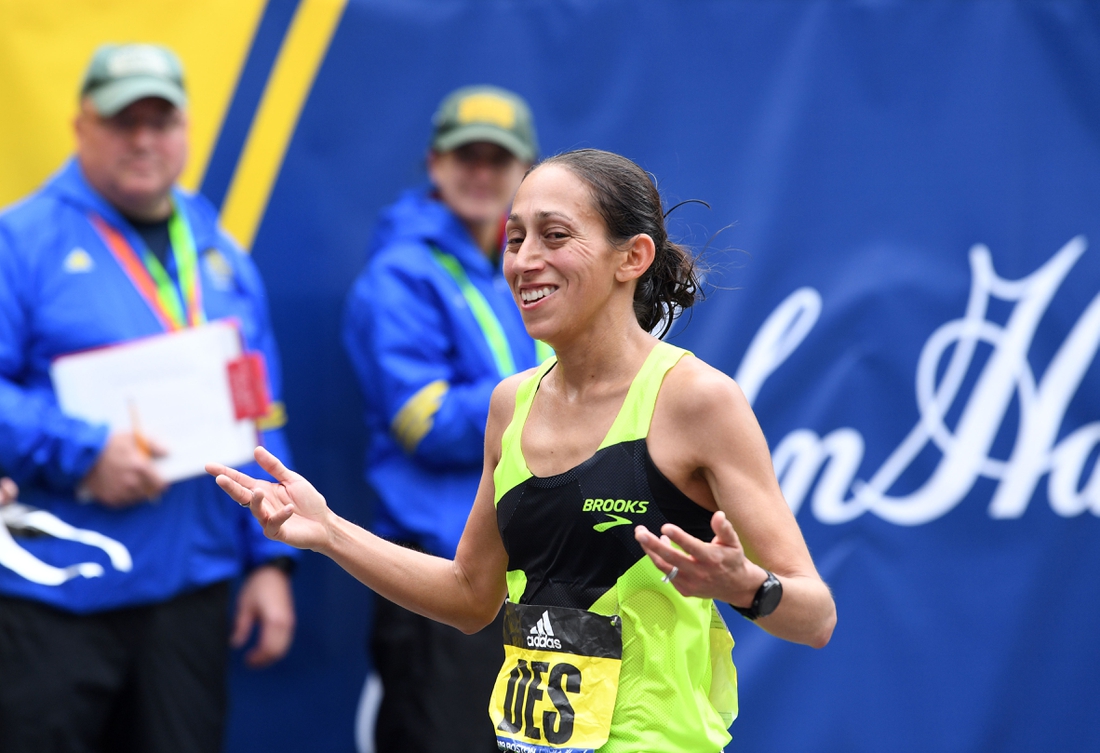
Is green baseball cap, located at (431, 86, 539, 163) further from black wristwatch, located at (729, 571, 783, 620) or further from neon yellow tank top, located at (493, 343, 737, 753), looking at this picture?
black wristwatch, located at (729, 571, 783, 620)

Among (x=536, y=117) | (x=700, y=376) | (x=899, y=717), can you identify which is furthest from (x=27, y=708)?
(x=899, y=717)

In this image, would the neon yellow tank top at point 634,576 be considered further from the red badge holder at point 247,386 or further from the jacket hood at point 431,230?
the jacket hood at point 431,230

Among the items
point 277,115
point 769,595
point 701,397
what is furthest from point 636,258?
point 277,115

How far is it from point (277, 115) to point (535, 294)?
250 cm

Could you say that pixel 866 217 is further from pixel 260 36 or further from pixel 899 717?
pixel 260 36

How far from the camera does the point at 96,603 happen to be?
11.8 feet

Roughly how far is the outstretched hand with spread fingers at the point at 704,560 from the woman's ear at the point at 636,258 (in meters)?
0.63

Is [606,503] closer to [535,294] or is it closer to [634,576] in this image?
[634,576]

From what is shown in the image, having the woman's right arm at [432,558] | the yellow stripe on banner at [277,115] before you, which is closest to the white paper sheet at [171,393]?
the yellow stripe on banner at [277,115]

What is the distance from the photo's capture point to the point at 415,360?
4.11 m

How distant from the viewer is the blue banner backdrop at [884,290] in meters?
4.71

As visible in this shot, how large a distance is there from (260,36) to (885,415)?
8.43 ft

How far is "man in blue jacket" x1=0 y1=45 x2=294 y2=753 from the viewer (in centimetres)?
354

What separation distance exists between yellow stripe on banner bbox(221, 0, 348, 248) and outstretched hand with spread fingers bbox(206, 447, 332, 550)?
2.33 meters
